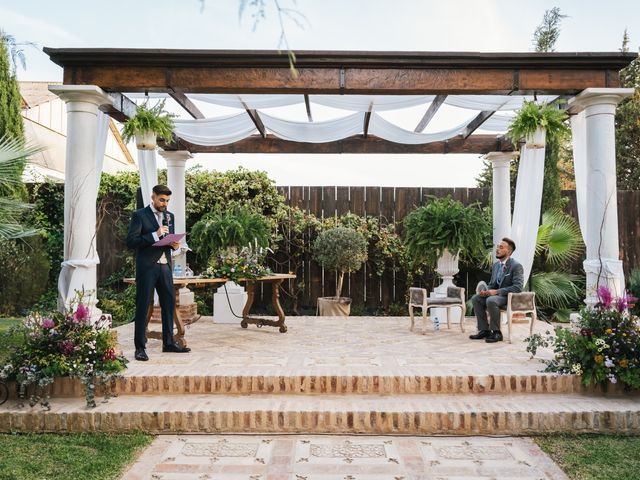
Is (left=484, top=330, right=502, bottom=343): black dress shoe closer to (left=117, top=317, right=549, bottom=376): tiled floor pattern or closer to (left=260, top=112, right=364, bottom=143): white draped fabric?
(left=117, top=317, right=549, bottom=376): tiled floor pattern

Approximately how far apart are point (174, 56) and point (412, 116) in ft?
11.9

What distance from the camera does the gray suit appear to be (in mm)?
5980

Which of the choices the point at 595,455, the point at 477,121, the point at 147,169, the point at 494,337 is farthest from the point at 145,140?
the point at 595,455

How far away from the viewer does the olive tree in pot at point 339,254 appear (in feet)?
28.9

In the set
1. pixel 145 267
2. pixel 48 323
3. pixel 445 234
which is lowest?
pixel 48 323

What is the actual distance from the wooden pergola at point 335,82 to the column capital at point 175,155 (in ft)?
8.92

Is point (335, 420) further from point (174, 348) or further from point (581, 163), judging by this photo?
point (581, 163)

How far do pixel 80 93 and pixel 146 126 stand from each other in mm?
788

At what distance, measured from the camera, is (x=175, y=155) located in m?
8.03

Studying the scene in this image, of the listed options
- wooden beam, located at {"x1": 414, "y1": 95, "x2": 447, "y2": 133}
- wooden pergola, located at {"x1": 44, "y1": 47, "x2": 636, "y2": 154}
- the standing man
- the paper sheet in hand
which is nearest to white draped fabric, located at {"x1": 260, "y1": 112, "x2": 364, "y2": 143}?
wooden beam, located at {"x1": 414, "y1": 95, "x2": 447, "y2": 133}

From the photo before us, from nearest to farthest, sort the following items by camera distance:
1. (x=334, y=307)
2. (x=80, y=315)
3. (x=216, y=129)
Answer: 1. (x=80, y=315)
2. (x=216, y=129)
3. (x=334, y=307)

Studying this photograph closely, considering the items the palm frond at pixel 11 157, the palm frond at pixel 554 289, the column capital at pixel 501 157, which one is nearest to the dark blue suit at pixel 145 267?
the palm frond at pixel 11 157

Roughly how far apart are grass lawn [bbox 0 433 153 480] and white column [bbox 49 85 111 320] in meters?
1.57

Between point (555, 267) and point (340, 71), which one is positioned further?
point (555, 267)
